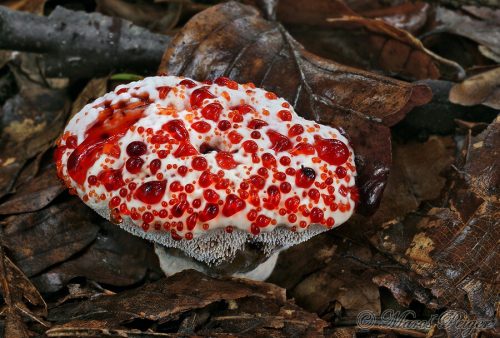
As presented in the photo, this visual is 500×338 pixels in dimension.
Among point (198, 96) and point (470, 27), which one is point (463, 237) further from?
point (470, 27)

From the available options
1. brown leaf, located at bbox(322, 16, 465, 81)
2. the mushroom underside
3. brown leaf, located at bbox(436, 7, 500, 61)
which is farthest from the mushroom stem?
brown leaf, located at bbox(436, 7, 500, 61)

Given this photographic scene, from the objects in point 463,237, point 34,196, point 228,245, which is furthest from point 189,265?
point 463,237

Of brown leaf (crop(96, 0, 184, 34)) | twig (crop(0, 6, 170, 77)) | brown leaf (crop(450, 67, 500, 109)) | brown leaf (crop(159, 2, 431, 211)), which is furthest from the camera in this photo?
brown leaf (crop(96, 0, 184, 34))

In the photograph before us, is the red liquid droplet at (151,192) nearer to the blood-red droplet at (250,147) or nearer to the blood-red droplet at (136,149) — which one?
the blood-red droplet at (136,149)

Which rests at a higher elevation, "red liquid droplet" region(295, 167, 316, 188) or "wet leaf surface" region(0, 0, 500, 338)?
"red liquid droplet" region(295, 167, 316, 188)

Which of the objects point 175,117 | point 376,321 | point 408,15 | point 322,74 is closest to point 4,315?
point 175,117

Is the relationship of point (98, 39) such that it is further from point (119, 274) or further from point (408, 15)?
point (408, 15)

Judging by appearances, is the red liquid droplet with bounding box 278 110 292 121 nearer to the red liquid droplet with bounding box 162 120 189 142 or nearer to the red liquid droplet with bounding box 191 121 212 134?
the red liquid droplet with bounding box 191 121 212 134
